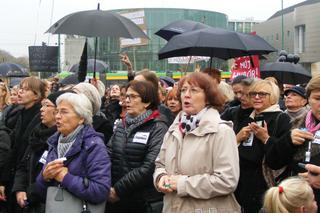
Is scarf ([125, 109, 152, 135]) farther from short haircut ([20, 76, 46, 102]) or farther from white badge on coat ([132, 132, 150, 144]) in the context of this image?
short haircut ([20, 76, 46, 102])

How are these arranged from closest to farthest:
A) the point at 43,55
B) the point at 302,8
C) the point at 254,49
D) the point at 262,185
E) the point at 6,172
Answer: the point at 262,185 < the point at 6,172 < the point at 254,49 < the point at 43,55 < the point at 302,8

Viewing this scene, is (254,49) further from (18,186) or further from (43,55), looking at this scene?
(43,55)

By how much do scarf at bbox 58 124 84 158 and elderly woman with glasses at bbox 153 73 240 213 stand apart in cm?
80

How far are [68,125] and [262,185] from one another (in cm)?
181

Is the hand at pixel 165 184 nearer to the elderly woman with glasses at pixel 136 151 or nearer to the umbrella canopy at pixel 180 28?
the elderly woman with glasses at pixel 136 151

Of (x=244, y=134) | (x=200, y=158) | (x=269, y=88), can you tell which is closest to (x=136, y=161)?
(x=200, y=158)

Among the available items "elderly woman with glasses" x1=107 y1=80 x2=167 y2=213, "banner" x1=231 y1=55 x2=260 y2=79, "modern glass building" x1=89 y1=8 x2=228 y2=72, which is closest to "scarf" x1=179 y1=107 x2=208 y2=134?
"elderly woman with glasses" x1=107 y1=80 x2=167 y2=213

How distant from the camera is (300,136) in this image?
11.0 ft

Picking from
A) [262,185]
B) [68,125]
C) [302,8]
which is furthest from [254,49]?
[302,8]

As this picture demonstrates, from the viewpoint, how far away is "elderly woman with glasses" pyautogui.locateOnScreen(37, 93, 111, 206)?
3.79 m

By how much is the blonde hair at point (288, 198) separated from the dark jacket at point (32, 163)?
7.53ft

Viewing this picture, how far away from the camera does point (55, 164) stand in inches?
151

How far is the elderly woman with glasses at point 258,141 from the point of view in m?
4.32

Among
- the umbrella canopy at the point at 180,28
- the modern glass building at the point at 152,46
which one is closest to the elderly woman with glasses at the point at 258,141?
the umbrella canopy at the point at 180,28
